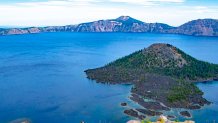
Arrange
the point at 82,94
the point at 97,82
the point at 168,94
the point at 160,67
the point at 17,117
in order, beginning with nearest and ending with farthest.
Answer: the point at 17,117 → the point at 168,94 → the point at 82,94 → the point at 97,82 → the point at 160,67

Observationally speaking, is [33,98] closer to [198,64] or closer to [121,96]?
[121,96]

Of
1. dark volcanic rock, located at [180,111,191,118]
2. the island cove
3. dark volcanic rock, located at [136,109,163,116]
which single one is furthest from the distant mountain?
dark volcanic rock, located at [136,109,163,116]

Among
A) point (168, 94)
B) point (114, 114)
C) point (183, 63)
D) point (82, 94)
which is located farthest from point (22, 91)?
point (183, 63)

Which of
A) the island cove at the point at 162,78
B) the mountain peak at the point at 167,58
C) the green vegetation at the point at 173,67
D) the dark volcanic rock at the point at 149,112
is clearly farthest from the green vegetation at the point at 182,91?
the mountain peak at the point at 167,58

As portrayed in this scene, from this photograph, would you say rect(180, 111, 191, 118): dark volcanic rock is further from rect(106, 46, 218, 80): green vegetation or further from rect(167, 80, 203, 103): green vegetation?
rect(106, 46, 218, 80): green vegetation

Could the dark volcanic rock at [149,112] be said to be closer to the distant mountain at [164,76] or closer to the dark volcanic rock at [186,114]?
the distant mountain at [164,76]

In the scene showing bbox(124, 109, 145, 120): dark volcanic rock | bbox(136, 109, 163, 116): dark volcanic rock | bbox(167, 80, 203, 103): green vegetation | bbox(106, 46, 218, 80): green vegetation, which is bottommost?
bbox(124, 109, 145, 120): dark volcanic rock

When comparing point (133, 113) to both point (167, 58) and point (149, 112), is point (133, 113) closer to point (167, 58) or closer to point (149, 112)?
point (149, 112)

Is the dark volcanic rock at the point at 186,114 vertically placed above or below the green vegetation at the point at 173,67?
below
